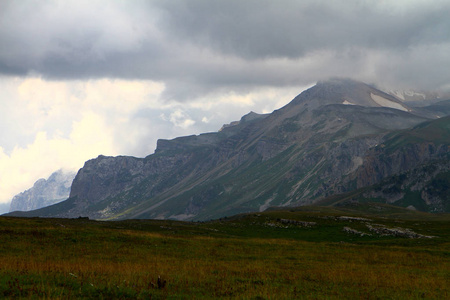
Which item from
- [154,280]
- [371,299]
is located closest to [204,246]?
[154,280]

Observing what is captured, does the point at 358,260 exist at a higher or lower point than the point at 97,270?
lower

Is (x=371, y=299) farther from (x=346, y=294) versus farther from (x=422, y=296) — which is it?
(x=422, y=296)

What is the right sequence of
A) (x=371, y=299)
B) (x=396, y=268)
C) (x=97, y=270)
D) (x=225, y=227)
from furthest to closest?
(x=225, y=227) → (x=396, y=268) → (x=97, y=270) → (x=371, y=299)

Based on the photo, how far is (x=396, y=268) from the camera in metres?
41.5

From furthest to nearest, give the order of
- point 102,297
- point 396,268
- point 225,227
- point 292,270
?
point 225,227 → point 396,268 → point 292,270 → point 102,297

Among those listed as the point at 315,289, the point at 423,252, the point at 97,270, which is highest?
the point at 97,270

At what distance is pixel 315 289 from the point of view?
28.3m

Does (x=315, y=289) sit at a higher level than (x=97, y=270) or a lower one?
lower

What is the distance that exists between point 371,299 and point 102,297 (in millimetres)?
16066

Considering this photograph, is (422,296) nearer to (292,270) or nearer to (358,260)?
(292,270)

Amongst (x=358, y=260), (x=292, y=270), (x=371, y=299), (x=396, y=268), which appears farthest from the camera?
(x=358, y=260)

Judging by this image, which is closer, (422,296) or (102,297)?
(102,297)

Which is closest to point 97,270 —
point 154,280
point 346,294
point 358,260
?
point 154,280

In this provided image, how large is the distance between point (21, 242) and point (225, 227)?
53.4 metres
